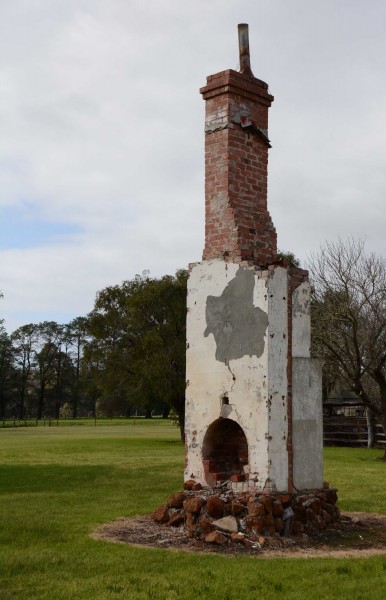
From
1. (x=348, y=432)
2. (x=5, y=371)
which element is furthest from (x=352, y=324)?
(x=5, y=371)

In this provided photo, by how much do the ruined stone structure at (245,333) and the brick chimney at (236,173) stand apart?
0.6 inches

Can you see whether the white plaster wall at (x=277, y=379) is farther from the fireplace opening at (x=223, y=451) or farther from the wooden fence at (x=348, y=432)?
the wooden fence at (x=348, y=432)

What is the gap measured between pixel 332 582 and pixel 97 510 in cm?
553

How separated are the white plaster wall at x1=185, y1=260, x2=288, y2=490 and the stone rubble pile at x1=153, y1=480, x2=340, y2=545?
0.98ft

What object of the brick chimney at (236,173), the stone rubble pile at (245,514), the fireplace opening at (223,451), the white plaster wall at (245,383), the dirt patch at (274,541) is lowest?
the dirt patch at (274,541)

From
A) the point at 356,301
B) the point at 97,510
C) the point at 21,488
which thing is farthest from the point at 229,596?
the point at 356,301

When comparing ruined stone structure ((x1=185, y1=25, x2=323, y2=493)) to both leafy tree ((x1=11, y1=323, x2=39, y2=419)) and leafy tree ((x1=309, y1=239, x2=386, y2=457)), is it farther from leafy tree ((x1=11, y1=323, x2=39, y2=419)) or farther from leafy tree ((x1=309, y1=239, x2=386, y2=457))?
leafy tree ((x1=11, y1=323, x2=39, y2=419))

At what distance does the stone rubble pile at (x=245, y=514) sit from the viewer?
333 inches

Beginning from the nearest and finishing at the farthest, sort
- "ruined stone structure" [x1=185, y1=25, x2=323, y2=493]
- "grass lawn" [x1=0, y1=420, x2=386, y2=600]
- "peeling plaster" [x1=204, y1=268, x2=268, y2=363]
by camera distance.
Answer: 1. "grass lawn" [x1=0, y1=420, x2=386, y2=600]
2. "ruined stone structure" [x1=185, y1=25, x2=323, y2=493]
3. "peeling plaster" [x1=204, y1=268, x2=268, y2=363]

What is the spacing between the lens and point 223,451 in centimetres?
1006

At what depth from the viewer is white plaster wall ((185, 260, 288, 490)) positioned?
29.5 feet

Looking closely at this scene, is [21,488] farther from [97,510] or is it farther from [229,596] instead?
[229,596]

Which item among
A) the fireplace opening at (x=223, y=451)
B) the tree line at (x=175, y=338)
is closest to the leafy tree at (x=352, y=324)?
the tree line at (x=175, y=338)

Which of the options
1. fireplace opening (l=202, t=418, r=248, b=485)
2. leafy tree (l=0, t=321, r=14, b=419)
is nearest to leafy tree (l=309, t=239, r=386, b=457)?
fireplace opening (l=202, t=418, r=248, b=485)
